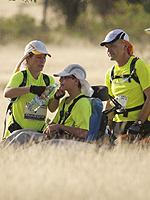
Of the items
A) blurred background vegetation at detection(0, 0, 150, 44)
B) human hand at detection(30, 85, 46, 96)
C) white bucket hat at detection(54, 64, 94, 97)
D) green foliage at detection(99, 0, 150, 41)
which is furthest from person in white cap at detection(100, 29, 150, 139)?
green foliage at detection(99, 0, 150, 41)

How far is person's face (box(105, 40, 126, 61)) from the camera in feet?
20.4

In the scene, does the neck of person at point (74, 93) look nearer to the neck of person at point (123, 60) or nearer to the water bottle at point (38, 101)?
the water bottle at point (38, 101)

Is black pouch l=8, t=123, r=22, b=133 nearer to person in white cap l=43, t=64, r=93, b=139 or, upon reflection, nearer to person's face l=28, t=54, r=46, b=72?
person in white cap l=43, t=64, r=93, b=139

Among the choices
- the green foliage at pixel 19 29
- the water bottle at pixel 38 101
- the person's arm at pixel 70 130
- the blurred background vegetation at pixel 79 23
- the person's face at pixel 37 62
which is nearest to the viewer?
the person's arm at pixel 70 130

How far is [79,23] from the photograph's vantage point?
51562 mm

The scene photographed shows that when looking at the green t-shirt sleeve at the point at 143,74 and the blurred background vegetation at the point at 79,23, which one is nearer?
the green t-shirt sleeve at the point at 143,74

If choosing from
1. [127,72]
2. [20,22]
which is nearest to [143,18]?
[20,22]

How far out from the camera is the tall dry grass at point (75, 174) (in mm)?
4324

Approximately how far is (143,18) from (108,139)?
41.5m

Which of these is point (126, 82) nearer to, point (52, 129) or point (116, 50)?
point (116, 50)

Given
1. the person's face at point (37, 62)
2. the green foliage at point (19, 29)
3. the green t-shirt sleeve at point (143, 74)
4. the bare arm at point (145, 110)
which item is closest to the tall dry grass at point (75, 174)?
the bare arm at point (145, 110)

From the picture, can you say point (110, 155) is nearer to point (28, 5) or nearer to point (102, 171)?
point (102, 171)

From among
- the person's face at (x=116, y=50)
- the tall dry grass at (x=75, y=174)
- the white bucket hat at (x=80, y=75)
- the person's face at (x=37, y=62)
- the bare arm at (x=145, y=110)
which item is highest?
the person's face at (x=116, y=50)

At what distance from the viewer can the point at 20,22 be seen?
2024 inches
